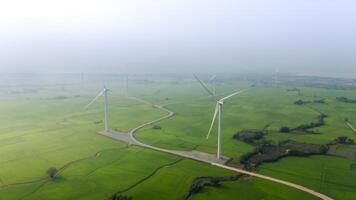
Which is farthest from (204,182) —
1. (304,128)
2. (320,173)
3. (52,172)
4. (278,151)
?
(304,128)

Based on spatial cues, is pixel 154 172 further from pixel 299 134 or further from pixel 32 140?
pixel 299 134

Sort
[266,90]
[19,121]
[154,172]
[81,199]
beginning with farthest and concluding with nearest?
[266,90], [19,121], [154,172], [81,199]

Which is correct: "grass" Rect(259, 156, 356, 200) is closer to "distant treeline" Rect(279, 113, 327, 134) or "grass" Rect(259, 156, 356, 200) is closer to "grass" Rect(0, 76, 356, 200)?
"grass" Rect(0, 76, 356, 200)

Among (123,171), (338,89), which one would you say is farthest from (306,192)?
(338,89)

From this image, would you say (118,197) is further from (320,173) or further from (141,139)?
(141,139)

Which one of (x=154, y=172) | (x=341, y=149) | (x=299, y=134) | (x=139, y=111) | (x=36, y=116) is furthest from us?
(x=139, y=111)

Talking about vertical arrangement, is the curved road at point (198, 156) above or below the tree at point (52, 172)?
above

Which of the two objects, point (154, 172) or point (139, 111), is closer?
point (154, 172)

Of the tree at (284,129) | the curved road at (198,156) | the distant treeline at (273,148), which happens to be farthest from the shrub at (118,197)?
the tree at (284,129)

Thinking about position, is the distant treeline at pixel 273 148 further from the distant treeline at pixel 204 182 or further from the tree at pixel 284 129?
the tree at pixel 284 129

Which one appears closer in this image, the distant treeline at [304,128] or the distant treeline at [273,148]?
the distant treeline at [273,148]
